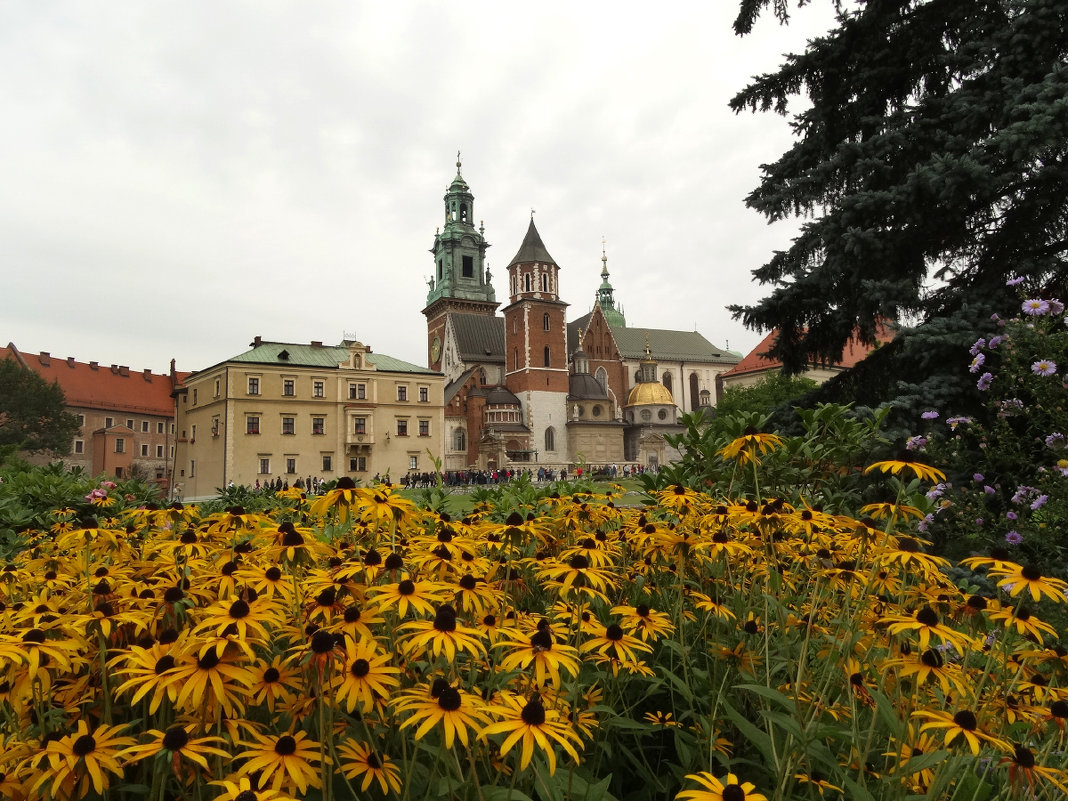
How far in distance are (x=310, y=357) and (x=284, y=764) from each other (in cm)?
4707

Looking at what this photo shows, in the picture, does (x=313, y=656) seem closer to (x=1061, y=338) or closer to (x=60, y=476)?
(x=1061, y=338)

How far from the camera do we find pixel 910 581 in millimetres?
2986

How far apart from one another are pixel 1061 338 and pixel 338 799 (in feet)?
20.4

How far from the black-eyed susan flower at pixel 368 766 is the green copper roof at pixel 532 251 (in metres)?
59.8

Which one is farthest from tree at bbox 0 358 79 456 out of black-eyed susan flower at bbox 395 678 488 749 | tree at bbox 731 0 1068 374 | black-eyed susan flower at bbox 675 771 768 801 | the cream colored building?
black-eyed susan flower at bbox 675 771 768 801

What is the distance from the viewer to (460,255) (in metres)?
76.4

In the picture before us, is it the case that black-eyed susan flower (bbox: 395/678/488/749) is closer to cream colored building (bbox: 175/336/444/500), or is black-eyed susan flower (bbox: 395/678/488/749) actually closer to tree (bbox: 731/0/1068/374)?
tree (bbox: 731/0/1068/374)

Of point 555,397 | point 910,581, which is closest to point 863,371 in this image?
point 910,581

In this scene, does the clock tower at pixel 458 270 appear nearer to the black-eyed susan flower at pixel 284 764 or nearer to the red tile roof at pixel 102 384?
the red tile roof at pixel 102 384

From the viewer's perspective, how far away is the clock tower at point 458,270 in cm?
7331

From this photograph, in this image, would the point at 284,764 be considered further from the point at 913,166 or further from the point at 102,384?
the point at 102,384

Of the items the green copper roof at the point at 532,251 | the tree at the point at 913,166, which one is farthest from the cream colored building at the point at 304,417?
the tree at the point at 913,166

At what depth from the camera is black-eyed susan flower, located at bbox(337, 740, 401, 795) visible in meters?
1.49

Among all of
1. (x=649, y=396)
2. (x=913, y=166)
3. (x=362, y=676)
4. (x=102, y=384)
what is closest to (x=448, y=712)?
(x=362, y=676)
